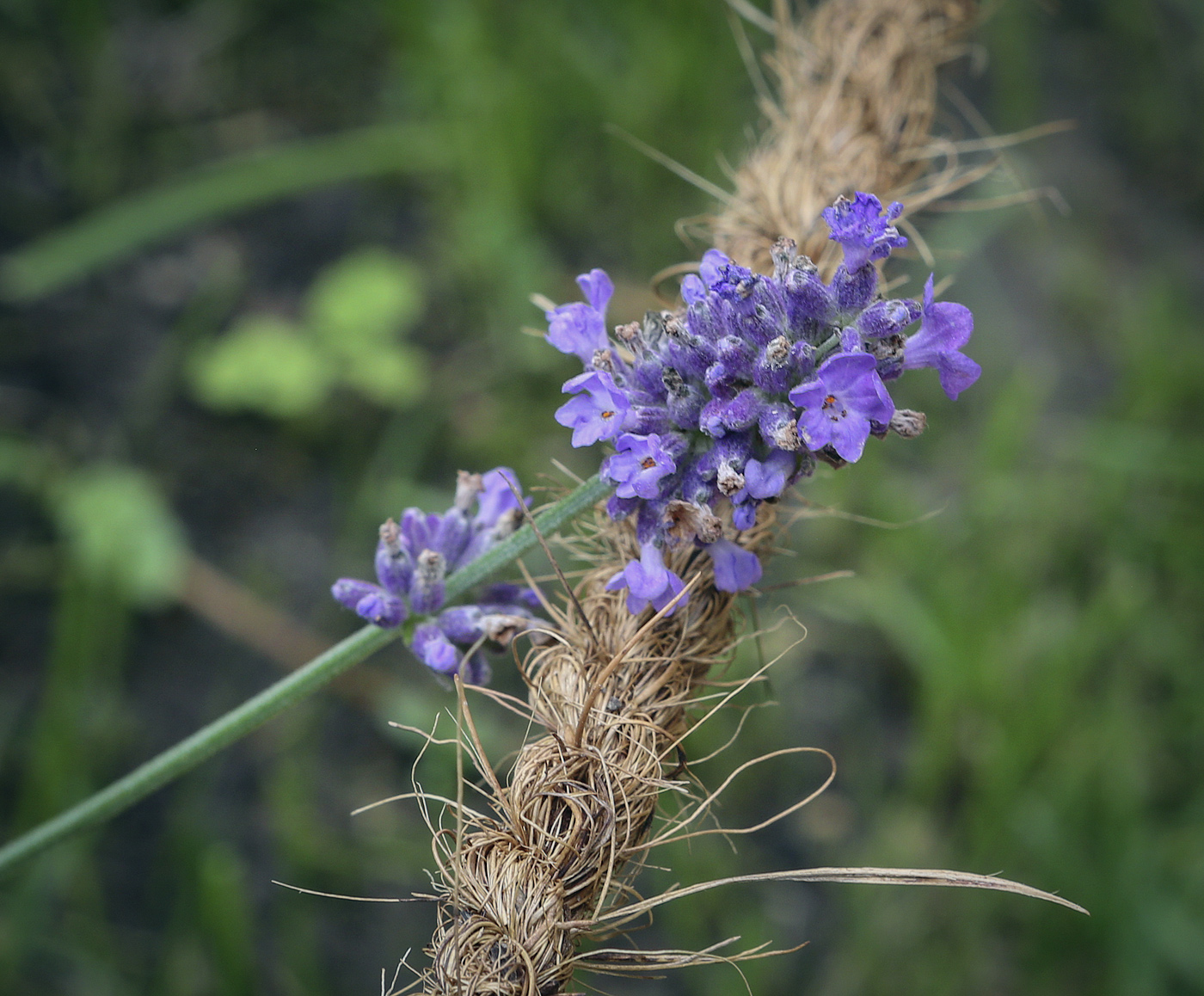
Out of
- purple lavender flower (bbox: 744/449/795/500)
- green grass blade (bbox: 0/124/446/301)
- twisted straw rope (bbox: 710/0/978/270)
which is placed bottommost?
purple lavender flower (bbox: 744/449/795/500)

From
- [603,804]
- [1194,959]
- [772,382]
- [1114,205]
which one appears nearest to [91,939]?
[603,804]

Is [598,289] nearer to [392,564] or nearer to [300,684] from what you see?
[392,564]

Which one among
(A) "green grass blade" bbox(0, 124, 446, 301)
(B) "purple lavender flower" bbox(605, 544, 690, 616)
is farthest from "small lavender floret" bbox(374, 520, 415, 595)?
(A) "green grass blade" bbox(0, 124, 446, 301)

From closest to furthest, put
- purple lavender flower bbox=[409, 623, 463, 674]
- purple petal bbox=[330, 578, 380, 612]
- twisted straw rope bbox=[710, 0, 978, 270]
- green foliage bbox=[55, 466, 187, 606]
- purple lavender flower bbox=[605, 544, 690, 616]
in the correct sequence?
purple lavender flower bbox=[605, 544, 690, 616], purple lavender flower bbox=[409, 623, 463, 674], purple petal bbox=[330, 578, 380, 612], twisted straw rope bbox=[710, 0, 978, 270], green foliage bbox=[55, 466, 187, 606]

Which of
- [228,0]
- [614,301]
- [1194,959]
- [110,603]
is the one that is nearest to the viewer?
[1194,959]

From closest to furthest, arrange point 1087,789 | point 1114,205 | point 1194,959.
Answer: point 1194,959
point 1087,789
point 1114,205

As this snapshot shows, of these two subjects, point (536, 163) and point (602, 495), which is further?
point (536, 163)

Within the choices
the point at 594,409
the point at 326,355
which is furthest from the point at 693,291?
the point at 326,355

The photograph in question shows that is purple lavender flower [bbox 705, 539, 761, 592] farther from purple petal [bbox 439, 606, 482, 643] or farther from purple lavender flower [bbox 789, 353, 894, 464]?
purple petal [bbox 439, 606, 482, 643]

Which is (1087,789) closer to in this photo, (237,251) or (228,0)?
(237,251)
